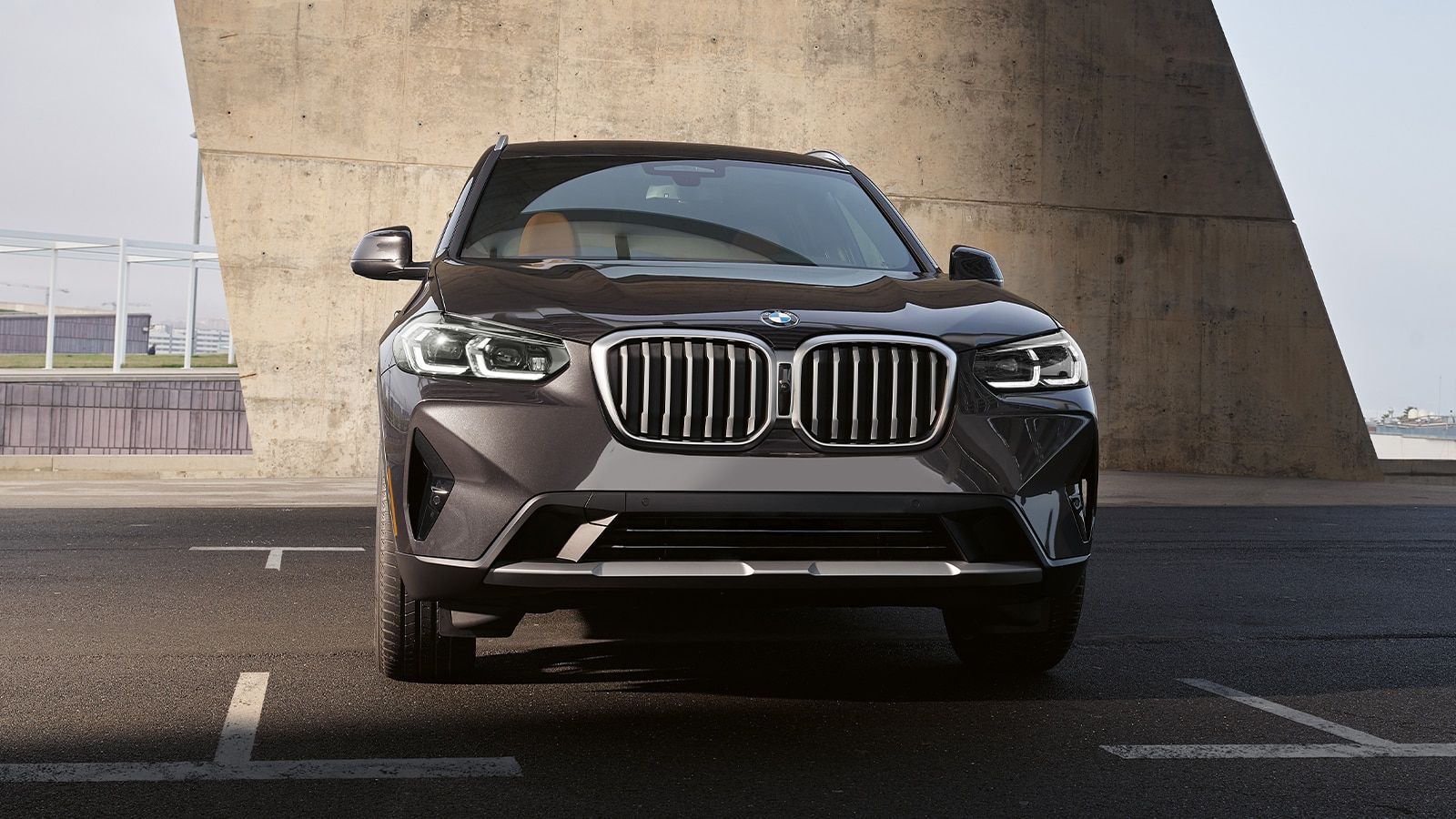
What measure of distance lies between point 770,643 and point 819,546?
5.64ft

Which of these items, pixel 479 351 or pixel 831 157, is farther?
pixel 831 157

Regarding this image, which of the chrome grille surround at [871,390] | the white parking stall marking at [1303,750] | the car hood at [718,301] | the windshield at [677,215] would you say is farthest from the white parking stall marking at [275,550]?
the white parking stall marking at [1303,750]

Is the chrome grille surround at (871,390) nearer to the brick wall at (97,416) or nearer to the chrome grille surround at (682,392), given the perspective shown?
the chrome grille surround at (682,392)

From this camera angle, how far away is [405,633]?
4.20 metres

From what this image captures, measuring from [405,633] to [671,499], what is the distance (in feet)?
3.60

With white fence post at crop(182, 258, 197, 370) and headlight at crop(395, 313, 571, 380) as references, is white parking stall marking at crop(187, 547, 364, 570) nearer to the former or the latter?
headlight at crop(395, 313, 571, 380)

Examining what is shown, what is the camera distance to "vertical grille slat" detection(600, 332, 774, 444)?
144 inches

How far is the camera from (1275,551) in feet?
29.4

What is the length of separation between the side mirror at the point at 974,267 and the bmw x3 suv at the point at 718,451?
87 cm

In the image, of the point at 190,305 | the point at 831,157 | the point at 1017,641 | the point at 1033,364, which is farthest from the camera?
the point at 190,305

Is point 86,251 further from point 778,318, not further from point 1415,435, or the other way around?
point 1415,435

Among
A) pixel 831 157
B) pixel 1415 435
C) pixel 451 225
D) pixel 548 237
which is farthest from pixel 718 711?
pixel 1415 435

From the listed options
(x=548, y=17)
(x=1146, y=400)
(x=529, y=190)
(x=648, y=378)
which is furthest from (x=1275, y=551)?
(x=548, y=17)

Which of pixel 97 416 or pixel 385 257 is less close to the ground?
pixel 385 257
